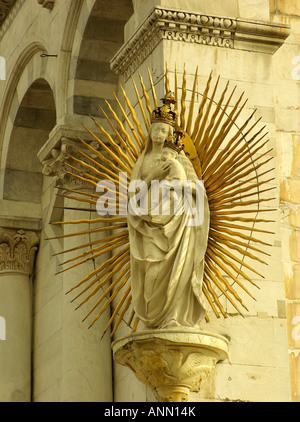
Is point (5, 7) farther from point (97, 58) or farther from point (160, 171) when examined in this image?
point (160, 171)

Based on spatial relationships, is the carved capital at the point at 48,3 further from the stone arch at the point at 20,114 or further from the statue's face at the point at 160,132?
the statue's face at the point at 160,132

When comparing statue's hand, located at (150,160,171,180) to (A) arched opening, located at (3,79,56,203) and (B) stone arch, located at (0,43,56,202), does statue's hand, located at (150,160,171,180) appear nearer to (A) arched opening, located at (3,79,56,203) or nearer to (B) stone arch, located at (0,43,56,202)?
(B) stone arch, located at (0,43,56,202)

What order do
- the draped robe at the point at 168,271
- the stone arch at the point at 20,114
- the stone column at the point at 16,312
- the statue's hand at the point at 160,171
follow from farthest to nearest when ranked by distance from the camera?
the stone arch at the point at 20,114 < the stone column at the point at 16,312 < the statue's hand at the point at 160,171 < the draped robe at the point at 168,271

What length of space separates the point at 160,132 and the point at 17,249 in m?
5.68

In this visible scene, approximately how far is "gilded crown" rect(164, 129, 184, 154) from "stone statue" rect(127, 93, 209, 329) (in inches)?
2.1

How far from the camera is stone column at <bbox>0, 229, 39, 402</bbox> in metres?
15.4

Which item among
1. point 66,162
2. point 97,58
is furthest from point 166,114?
point 97,58

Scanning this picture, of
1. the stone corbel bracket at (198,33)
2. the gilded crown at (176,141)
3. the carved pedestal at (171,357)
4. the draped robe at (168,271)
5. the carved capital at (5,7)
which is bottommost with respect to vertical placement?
the carved pedestal at (171,357)

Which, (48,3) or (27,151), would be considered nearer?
(48,3)

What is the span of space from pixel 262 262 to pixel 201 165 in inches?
37.0

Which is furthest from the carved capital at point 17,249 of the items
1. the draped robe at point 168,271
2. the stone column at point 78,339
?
the draped robe at point 168,271

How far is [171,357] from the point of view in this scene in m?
10.2

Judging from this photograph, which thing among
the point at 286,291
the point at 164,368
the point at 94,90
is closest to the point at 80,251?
the point at 94,90

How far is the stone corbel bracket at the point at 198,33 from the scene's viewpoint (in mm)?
11641
